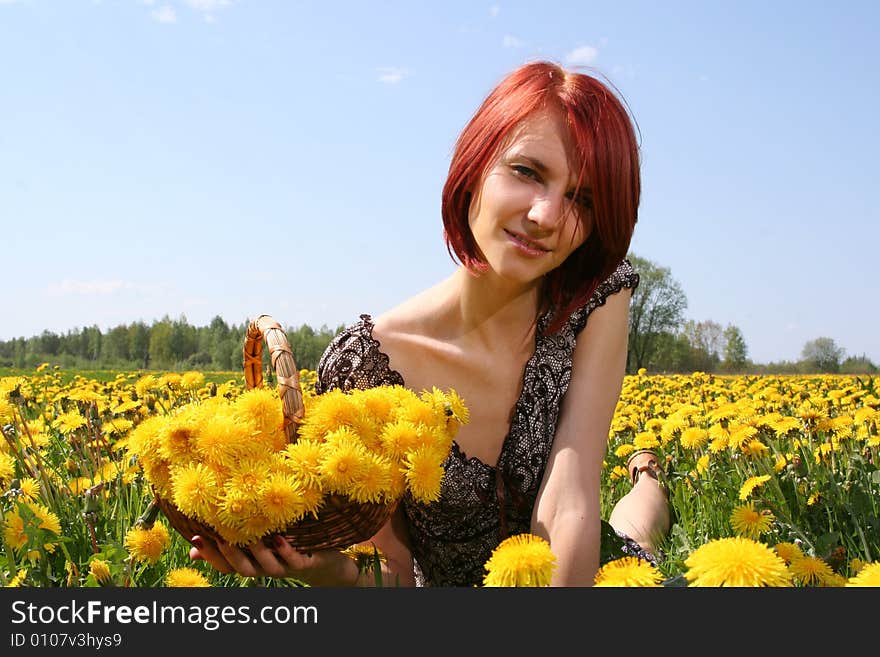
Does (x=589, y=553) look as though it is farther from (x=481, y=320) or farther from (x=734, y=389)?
(x=734, y=389)

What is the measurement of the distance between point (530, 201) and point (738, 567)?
1027 mm

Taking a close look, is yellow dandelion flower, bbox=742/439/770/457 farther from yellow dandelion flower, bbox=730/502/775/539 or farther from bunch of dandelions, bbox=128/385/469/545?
bunch of dandelions, bbox=128/385/469/545

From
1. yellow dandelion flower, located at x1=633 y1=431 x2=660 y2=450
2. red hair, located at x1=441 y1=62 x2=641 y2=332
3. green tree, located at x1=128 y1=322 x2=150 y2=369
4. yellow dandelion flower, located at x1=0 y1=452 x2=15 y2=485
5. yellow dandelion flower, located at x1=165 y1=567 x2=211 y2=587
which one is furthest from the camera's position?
green tree, located at x1=128 y1=322 x2=150 y2=369

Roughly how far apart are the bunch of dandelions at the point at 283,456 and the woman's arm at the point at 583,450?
402 millimetres

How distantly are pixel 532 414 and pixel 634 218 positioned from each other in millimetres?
629

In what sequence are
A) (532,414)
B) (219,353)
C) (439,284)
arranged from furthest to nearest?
(219,353) → (439,284) → (532,414)

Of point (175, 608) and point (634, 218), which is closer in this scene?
point (175, 608)

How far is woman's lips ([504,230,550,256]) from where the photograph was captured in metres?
1.81

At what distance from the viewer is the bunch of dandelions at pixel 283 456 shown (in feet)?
4.50

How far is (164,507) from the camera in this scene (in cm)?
153

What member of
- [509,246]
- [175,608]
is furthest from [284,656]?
[509,246]

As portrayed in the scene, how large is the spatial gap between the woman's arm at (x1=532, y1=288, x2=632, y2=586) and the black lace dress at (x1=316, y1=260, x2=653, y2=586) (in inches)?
2.1

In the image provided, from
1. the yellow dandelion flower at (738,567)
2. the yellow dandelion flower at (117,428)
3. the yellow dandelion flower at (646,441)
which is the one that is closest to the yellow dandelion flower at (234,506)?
the yellow dandelion flower at (738,567)

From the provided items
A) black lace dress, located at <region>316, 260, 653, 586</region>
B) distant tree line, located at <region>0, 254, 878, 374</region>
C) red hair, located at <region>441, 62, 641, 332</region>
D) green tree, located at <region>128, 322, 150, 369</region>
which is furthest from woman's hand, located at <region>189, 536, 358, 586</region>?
green tree, located at <region>128, 322, 150, 369</region>
